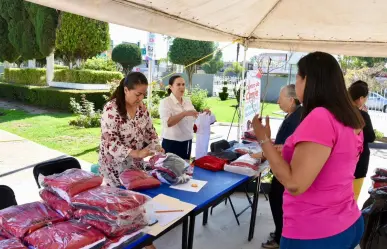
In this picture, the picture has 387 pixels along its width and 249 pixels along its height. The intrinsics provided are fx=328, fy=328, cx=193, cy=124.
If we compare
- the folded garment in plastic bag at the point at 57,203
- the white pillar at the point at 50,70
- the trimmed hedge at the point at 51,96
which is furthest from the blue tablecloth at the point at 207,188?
the white pillar at the point at 50,70

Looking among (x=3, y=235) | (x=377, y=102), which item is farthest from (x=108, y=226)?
(x=377, y=102)

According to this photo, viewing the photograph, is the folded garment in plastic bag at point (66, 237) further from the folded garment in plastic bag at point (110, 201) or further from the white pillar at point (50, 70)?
the white pillar at point (50, 70)

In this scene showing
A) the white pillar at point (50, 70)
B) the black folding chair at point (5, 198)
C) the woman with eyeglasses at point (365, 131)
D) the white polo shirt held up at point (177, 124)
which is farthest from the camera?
the white pillar at point (50, 70)

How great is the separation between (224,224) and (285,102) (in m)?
1.57

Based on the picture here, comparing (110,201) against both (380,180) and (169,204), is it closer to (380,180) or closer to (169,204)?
(169,204)

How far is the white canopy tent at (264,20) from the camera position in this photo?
8.80 ft

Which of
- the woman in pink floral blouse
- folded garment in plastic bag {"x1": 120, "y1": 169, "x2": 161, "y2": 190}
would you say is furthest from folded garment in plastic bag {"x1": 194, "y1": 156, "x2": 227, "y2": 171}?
folded garment in plastic bag {"x1": 120, "y1": 169, "x2": 161, "y2": 190}

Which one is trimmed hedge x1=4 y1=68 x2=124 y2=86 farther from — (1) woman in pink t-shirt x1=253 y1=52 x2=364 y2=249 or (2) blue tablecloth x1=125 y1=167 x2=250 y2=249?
(1) woman in pink t-shirt x1=253 y1=52 x2=364 y2=249

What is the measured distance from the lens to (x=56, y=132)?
8.17 metres

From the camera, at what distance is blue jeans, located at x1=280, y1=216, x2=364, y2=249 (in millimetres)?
1391

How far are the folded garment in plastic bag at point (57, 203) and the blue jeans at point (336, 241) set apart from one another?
1.02 meters

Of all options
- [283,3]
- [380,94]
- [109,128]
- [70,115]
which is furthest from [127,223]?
[380,94]

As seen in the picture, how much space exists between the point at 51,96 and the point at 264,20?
1012 centimetres

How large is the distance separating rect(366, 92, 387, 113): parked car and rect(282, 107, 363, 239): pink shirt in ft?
44.1
